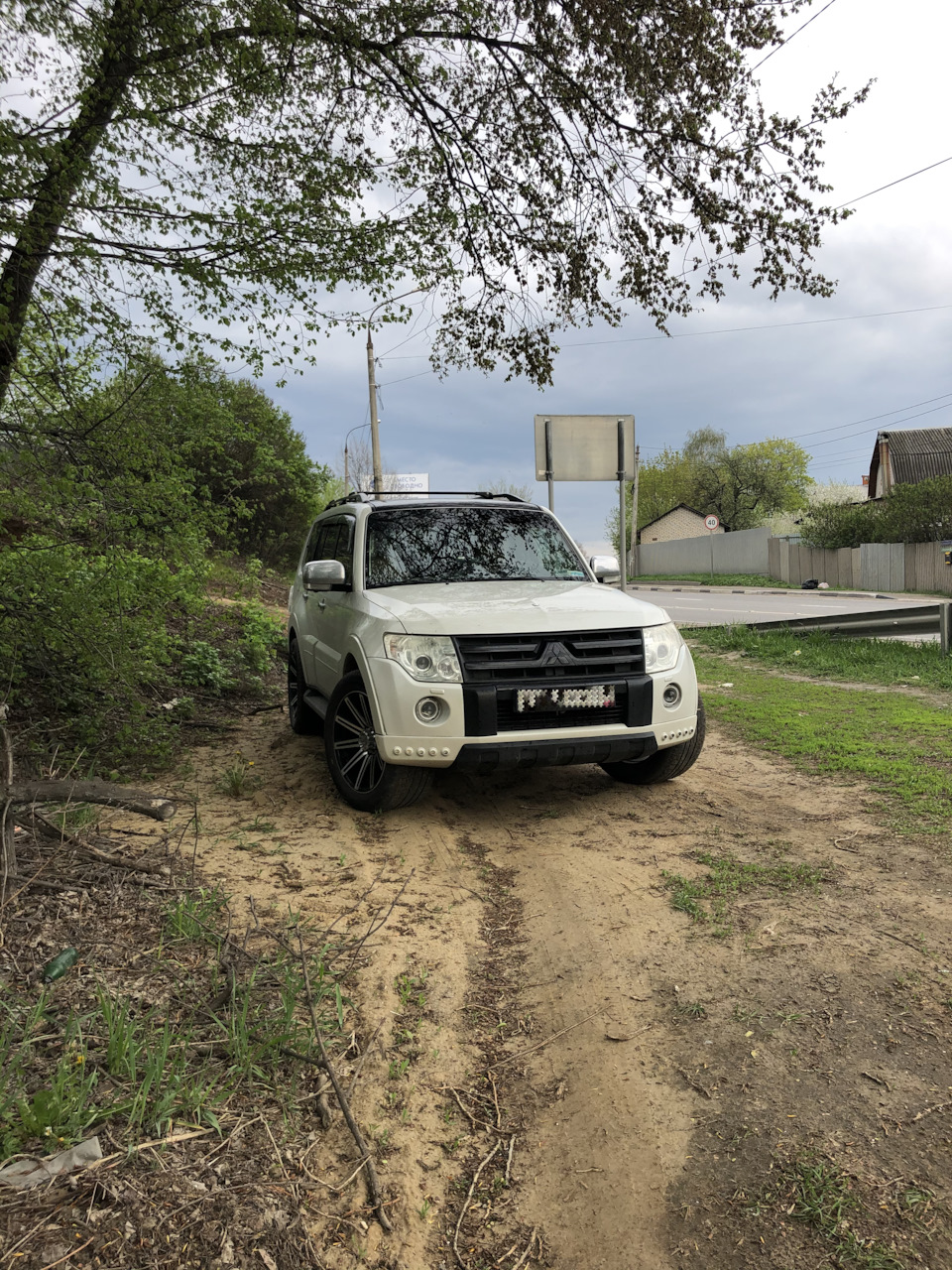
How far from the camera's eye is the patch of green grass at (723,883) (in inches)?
150

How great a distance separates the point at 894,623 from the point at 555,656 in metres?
8.10

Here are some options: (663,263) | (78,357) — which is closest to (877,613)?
(663,263)

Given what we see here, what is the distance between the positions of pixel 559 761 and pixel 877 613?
27.0 ft

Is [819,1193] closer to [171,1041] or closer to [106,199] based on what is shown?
[171,1041]

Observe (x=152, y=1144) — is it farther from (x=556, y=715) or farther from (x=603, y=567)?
(x=603, y=567)

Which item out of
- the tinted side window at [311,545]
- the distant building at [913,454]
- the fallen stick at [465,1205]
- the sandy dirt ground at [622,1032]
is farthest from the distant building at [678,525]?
the fallen stick at [465,1205]

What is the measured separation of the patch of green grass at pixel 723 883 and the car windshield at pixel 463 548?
2581 mm

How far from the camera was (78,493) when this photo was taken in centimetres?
574

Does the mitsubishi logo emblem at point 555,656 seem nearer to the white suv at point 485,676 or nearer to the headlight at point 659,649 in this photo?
the white suv at point 485,676

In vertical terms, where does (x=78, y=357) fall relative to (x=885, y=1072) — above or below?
above

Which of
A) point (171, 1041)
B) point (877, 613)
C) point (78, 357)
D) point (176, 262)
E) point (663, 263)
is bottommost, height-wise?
point (171, 1041)

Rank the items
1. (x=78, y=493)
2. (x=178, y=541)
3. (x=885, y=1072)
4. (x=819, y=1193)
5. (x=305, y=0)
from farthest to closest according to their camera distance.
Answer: (x=305, y=0)
(x=178, y=541)
(x=78, y=493)
(x=885, y=1072)
(x=819, y=1193)

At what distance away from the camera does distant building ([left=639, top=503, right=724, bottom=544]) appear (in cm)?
7481

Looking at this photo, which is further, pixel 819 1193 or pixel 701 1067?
pixel 701 1067
